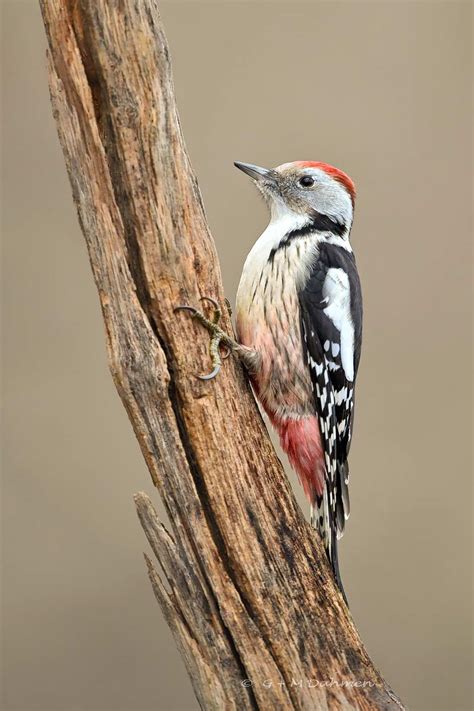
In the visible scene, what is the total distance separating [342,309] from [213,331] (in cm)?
50

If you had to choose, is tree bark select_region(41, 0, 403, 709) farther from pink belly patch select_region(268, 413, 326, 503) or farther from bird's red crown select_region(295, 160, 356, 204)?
bird's red crown select_region(295, 160, 356, 204)

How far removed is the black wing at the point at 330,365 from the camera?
6.88 feet

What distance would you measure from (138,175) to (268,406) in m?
0.75

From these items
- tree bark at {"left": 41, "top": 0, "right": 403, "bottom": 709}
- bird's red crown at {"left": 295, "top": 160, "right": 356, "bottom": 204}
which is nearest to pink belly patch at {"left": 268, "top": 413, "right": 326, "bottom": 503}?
tree bark at {"left": 41, "top": 0, "right": 403, "bottom": 709}

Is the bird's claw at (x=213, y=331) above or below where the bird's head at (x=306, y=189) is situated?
below

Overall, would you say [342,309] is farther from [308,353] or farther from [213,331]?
[213,331]

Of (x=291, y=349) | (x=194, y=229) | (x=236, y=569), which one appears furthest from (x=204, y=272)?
(x=236, y=569)

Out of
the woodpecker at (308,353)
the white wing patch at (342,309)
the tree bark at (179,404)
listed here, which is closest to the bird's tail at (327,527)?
the woodpecker at (308,353)

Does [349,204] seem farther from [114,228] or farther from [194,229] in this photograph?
[114,228]

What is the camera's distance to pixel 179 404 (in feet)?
5.70

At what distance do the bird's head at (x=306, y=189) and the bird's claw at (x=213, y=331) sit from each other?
65 cm

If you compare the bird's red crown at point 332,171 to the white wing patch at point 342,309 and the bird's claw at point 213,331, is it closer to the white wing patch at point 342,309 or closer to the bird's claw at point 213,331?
the white wing patch at point 342,309

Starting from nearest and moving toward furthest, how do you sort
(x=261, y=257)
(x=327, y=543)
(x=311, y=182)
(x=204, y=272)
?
(x=204, y=272), (x=327, y=543), (x=261, y=257), (x=311, y=182)

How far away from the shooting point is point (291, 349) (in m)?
2.10
